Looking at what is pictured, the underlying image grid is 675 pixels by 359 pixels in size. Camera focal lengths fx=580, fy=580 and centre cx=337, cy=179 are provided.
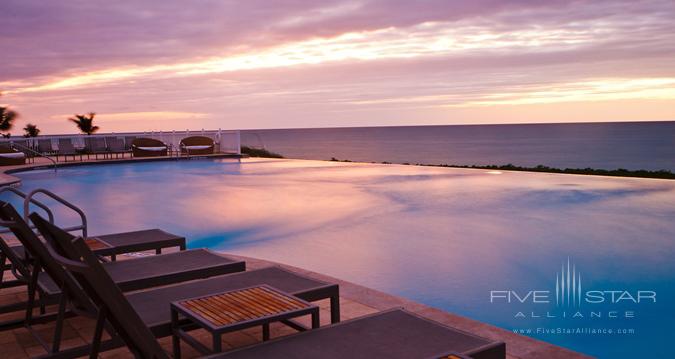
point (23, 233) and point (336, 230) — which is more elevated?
point (23, 233)

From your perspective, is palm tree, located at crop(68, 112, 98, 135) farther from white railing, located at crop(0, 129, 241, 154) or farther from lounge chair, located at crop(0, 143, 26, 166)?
lounge chair, located at crop(0, 143, 26, 166)

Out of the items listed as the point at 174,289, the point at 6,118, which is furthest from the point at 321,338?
the point at 6,118

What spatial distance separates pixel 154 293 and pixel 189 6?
12009mm

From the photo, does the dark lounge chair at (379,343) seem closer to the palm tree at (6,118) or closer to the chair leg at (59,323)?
the chair leg at (59,323)

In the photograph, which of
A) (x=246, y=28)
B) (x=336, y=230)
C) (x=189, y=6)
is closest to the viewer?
(x=336, y=230)

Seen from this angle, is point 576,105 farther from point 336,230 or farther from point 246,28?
point 336,230

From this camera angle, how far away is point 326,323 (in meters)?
3.01

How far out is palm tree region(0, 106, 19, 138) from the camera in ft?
70.1

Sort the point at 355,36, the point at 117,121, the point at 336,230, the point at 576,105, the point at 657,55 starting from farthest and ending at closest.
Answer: the point at 576,105 < the point at 117,121 < the point at 657,55 < the point at 355,36 < the point at 336,230

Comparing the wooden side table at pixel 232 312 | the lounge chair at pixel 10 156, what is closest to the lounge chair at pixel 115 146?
the lounge chair at pixel 10 156

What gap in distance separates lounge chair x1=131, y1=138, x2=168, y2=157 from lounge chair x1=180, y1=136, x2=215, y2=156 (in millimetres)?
620

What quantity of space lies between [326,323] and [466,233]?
4.14 metres

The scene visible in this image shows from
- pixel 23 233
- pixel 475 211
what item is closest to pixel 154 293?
pixel 23 233

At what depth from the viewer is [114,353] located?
2703 mm
